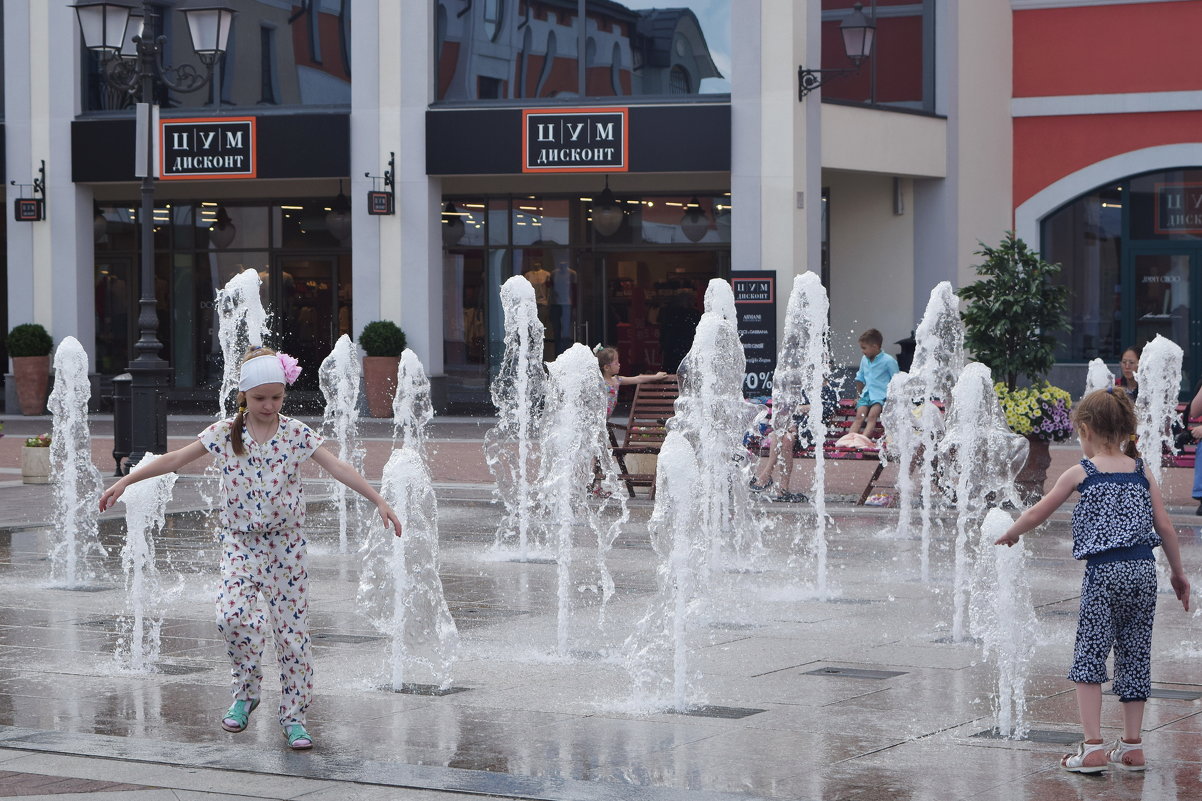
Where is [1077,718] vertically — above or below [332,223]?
below

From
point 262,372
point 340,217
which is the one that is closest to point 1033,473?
point 262,372

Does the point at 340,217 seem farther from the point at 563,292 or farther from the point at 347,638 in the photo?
the point at 347,638

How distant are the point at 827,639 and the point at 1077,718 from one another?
2136 mm

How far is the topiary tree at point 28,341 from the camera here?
88.0ft

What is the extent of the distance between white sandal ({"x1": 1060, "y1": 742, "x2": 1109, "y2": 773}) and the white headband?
308cm

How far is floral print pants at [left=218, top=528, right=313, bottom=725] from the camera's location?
6.50 metres

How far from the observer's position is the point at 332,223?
90.6ft

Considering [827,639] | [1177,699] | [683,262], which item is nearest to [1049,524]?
[827,639]

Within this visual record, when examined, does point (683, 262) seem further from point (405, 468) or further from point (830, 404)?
point (405, 468)

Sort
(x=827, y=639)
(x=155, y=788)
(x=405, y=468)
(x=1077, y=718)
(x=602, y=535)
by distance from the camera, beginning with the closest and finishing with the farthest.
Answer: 1. (x=155, y=788)
2. (x=1077, y=718)
3. (x=405, y=468)
4. (x=827, y=639)
5. (x=602, y=535)

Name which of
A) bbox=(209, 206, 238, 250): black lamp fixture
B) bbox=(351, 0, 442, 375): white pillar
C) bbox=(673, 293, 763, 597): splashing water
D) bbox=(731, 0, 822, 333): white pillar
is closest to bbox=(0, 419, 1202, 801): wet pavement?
bbox=(673, 293, 763, 597): splashing water

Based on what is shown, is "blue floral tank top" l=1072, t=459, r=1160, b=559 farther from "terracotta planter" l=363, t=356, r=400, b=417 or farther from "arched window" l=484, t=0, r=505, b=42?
"arched window" l=484, t=0, r=505, b=42

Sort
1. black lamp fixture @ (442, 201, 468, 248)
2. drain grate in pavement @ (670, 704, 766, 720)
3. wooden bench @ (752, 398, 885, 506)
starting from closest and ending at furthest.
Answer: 1. drain grate in pavement @ (670, 704, 766, 720)
2. wooden bench @ (752, 398, 885, 506)
3. black lamp fixture @ (442, 201, 468, 248)

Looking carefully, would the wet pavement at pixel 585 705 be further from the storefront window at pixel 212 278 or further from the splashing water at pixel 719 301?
the storefront window at pixel 212 278
